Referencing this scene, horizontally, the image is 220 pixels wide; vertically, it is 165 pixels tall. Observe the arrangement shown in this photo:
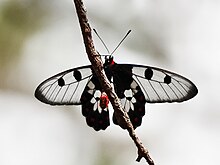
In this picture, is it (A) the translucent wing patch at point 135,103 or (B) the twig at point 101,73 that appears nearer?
(B) the twig at point 101,73

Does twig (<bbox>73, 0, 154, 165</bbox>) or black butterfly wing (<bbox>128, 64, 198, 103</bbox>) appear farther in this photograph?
black butterfly wing (<bbox>128, 64, 198, 103</bbox>)

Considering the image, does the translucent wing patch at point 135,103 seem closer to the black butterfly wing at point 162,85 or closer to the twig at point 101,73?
the black butterfly wing at point 162,85

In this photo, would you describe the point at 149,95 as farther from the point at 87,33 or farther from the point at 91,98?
the point at 87,33

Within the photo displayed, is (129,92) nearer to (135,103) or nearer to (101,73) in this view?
(135,103)

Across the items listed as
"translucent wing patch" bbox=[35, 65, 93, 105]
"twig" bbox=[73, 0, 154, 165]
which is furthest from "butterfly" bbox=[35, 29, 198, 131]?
"twig" bbox=[73, 0, 154, 165]

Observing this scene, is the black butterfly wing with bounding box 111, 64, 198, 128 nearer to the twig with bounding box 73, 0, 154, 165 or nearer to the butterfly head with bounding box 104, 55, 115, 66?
the butterfly head with bounding box 104, 55, 115, 66

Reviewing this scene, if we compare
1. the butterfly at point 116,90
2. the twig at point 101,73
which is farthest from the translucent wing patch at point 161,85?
the twig at point 101,73

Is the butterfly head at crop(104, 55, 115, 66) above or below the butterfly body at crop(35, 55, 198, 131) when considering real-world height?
above

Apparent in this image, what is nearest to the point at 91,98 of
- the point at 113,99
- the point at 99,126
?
the point at 99,126
